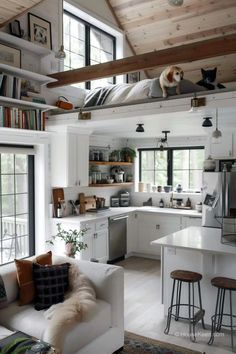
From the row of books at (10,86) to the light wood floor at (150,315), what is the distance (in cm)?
285

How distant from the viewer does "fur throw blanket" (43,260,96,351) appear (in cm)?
241

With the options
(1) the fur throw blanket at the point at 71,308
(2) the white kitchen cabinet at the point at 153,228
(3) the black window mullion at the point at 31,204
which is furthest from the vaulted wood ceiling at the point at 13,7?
(2) the white kitchen cabinet at the point at 153,228

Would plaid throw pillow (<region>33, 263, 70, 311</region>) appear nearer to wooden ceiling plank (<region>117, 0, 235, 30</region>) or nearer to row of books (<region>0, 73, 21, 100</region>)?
row of books (<region>0, 73, 21, 100</region>)

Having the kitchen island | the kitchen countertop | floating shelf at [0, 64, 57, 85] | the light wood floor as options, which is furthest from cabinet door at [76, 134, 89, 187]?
the kitchen island

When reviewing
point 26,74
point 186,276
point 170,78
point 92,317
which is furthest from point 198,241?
point 26,74

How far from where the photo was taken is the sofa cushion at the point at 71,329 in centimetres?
252

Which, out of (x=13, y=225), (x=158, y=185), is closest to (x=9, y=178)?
(x=13, y=225)

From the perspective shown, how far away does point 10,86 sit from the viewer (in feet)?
12.6

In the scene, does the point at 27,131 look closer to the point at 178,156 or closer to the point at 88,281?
the point at 88,281

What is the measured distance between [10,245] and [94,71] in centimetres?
249

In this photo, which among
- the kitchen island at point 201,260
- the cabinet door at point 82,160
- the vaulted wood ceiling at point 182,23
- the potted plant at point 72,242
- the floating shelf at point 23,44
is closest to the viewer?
the kitchen island at point 201,260

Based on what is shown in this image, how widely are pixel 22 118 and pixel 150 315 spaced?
2.71m

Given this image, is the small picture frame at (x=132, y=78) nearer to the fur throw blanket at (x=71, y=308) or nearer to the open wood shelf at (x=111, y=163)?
the open wood shelf at (x=111, y=163)

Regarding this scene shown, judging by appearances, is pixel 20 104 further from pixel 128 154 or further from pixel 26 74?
pixel 128 154
